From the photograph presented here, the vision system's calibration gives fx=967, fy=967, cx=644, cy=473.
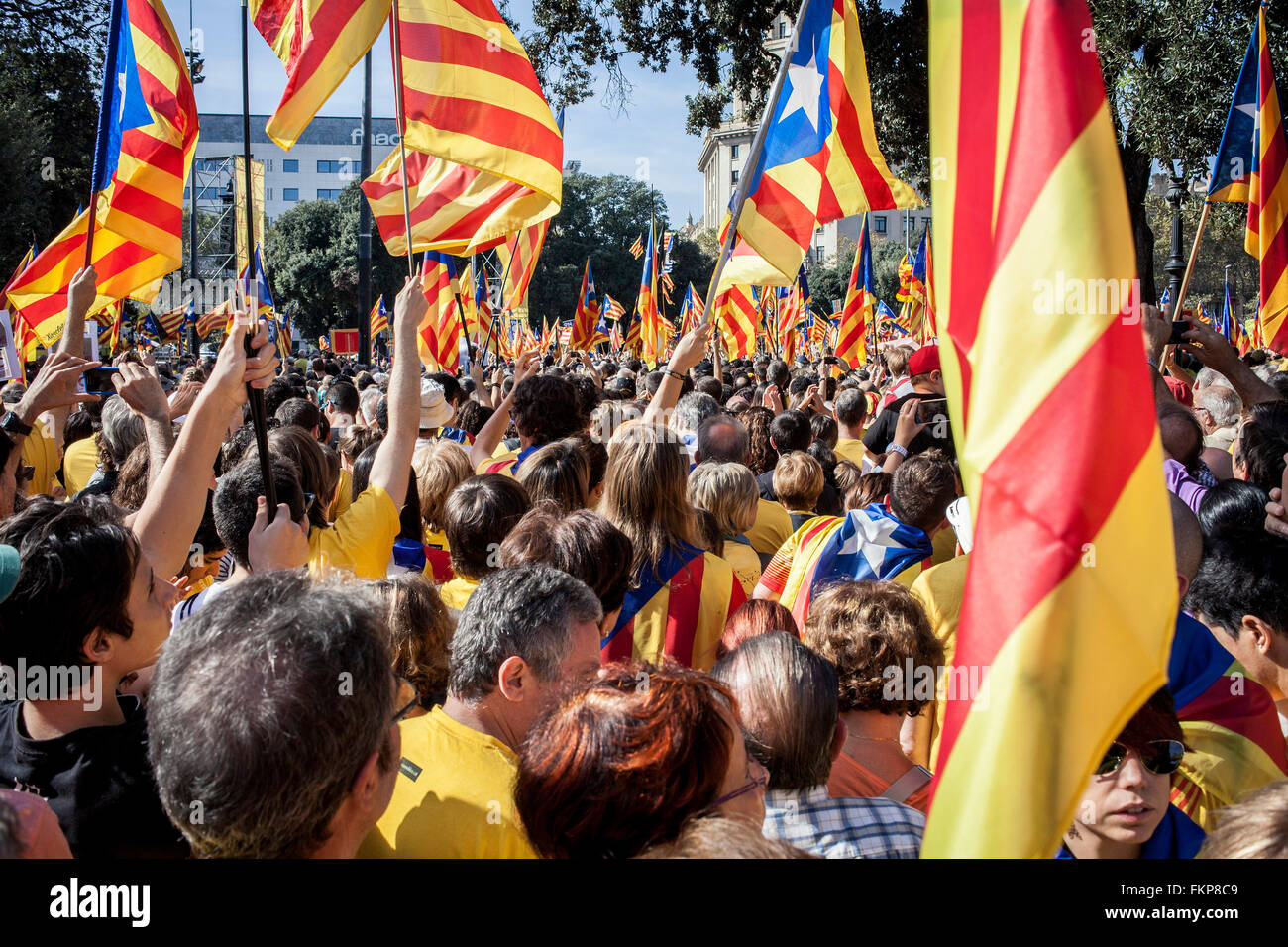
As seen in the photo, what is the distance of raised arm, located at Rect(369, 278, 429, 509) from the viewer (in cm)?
354

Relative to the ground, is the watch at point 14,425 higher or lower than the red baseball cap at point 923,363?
lower

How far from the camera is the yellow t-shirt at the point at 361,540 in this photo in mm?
3320

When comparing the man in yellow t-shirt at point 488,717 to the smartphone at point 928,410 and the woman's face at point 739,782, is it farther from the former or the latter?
the smartphone at point 928,410

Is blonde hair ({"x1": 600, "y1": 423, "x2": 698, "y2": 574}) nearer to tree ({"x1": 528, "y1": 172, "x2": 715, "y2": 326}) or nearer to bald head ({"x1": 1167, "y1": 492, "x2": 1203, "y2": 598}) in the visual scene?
bald head ({"x1": 1167, "y1": 492, "x2": 1203, "y2": 598})

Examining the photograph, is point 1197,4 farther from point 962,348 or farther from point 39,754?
point 39,754

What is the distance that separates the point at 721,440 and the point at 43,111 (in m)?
26.1

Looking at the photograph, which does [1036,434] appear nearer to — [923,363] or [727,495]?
[727,495]

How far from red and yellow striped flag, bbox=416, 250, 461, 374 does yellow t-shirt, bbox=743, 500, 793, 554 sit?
5577 millimetres

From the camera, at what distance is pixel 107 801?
2.06 metres

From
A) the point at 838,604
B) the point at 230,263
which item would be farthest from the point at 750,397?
the point at 230,263

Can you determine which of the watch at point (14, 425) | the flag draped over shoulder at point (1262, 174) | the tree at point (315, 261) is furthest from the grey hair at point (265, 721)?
the tree at point (315, 261)

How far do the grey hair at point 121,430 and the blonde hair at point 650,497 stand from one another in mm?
2835

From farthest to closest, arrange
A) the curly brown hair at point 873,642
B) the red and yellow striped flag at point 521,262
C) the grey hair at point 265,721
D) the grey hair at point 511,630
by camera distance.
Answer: the red and yellow striped flag at point 521,262 → the curly brown hair at point 873,642 → the grey hair at point 511,630 → the grey hair at point 265,721

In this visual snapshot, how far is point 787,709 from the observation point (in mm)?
2201
